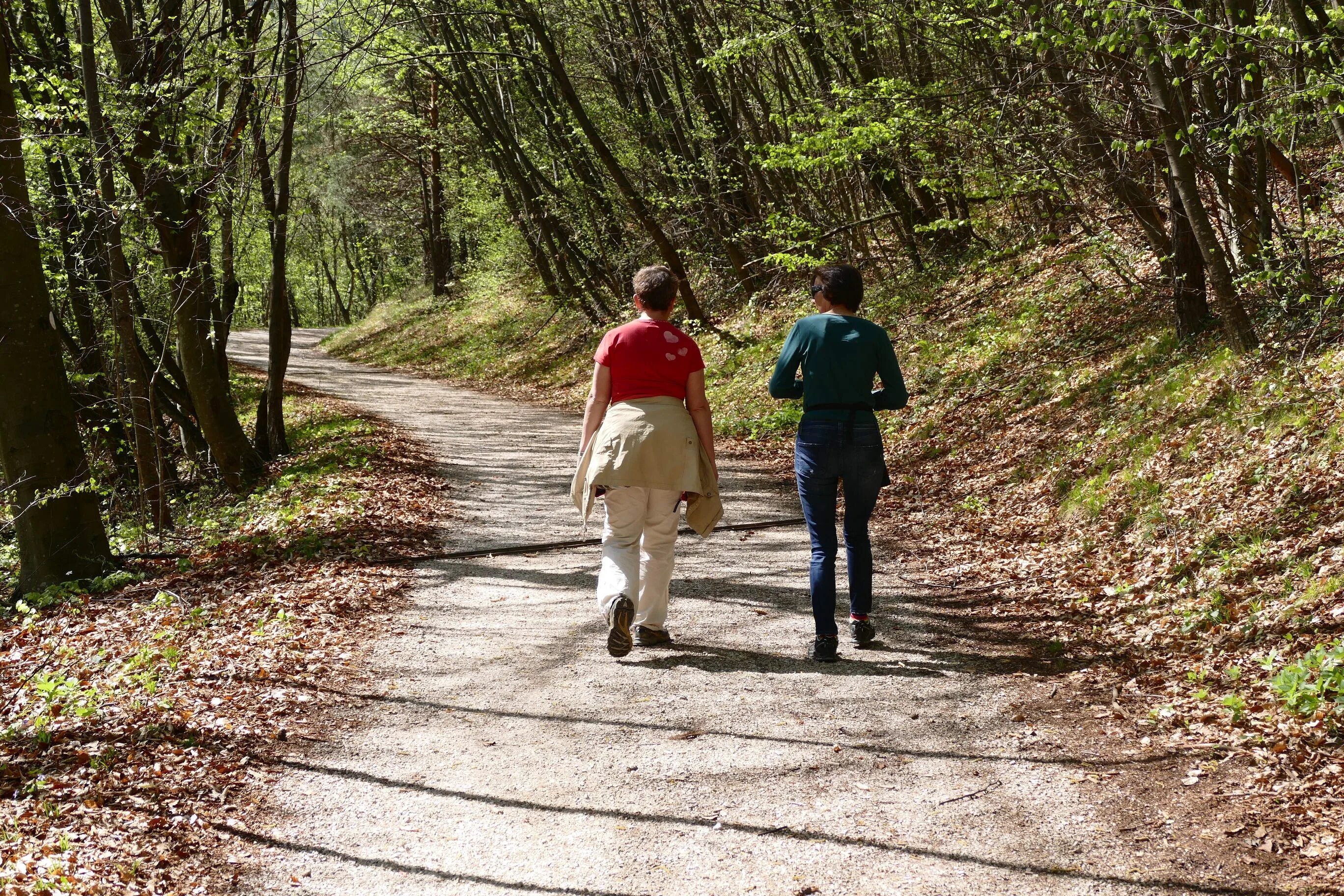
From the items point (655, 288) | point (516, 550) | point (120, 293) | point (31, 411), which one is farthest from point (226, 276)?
point (655, 288)

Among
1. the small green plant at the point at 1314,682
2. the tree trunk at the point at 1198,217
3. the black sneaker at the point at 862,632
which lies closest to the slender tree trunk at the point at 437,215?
the tree trunk at the point at 1198,217

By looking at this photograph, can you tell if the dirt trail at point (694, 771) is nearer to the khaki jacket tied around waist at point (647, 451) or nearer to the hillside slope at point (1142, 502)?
the hillside slope at point (1142, 502)

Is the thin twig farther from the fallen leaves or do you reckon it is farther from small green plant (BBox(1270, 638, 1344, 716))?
the fallen leaves

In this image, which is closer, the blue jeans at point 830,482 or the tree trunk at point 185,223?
the blue jeans at point 830,482

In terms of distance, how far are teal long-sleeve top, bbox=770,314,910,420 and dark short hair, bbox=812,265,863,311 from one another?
8 centimetres

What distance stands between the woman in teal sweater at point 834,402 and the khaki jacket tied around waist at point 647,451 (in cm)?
55

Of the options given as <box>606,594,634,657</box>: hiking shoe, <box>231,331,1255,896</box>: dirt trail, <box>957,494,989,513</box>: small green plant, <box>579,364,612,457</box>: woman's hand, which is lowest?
<box>231,331,1255,896</box>: dirt trail

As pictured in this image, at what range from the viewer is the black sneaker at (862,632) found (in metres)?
5.82

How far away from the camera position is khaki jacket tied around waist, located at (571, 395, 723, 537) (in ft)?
17.9

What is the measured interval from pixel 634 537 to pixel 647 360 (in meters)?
0.99

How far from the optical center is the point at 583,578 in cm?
764

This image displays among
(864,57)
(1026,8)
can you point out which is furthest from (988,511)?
(864,57)

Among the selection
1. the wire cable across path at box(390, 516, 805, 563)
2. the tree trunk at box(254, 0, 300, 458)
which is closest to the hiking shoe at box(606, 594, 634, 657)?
the wire cable across path at box(390, 516, 805, 563)

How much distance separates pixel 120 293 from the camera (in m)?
9.84
